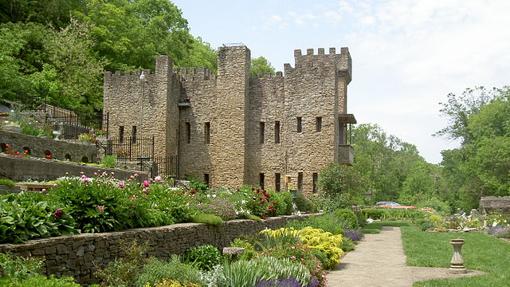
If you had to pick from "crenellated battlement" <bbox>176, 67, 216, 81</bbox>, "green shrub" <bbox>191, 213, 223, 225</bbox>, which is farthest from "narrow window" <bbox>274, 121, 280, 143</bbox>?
"green shrub" <bbox>191, 213, 223, 225</bbox>

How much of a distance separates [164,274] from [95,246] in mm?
1073

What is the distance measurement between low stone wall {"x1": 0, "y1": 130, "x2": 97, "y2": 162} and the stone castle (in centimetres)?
1021

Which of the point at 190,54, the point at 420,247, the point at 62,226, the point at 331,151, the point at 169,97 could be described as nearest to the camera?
the point at 62,226

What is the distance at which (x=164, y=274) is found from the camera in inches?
318

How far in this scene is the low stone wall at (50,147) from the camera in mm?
17625

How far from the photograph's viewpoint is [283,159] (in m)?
33.6

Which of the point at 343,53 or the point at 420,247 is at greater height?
the point at 343,53

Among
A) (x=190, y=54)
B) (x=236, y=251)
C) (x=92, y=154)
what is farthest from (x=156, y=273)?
(x=190, y=54)

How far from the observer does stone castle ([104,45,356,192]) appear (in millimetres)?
32781

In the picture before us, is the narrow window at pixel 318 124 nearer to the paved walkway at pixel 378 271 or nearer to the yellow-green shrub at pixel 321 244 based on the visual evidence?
the paved walkway at pixel 378 271

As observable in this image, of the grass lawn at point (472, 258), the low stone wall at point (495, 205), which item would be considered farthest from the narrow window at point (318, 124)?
the grass lawn at point (472, 258)

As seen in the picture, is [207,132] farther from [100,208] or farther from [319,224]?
[100,208]

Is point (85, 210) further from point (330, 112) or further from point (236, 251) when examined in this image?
point (330, 112)

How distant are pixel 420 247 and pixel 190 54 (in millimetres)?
38419
